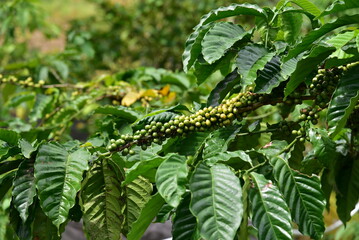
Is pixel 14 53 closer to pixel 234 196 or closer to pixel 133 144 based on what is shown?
pixel 133 144

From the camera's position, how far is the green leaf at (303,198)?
35.6 inches

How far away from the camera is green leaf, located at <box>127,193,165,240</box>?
893 millimetres

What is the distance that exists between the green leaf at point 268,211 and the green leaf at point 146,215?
0.15m

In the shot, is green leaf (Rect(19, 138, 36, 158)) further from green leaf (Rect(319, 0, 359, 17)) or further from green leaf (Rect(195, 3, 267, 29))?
green leaf (Rect(319, 0, 359, 17))

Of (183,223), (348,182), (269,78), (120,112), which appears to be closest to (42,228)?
(183,223)

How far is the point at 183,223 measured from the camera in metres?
0.88

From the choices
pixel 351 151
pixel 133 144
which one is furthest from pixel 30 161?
pixel 351 151

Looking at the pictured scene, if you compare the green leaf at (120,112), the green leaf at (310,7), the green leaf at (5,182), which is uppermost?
the green leaf at (310,7)

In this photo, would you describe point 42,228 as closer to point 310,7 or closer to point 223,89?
point 223,89

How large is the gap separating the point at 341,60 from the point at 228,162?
10.7 inches

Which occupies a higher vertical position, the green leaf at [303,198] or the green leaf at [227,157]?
the green leaf at [227,157]

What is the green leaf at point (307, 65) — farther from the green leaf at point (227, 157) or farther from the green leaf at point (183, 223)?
the green leaf at point (183, 223)

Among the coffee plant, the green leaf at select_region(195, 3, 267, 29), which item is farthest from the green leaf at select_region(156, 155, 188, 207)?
the green leaf at select_region(195, 3, 267, 29)

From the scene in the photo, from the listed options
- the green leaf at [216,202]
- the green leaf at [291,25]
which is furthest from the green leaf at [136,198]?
the green leaf at [291,25]
